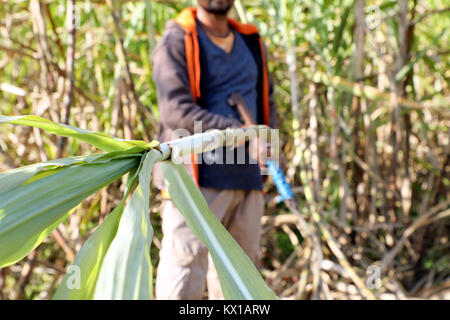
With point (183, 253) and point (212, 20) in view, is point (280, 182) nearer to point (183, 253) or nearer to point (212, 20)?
point (183, 253)

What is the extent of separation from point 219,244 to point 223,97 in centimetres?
84

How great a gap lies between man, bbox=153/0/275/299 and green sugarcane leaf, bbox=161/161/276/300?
652 millimetres

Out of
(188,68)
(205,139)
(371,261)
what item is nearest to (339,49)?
(188,68)

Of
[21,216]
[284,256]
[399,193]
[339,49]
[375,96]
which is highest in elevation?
[339,49]

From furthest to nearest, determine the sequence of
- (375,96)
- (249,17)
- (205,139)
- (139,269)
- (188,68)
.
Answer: (249,17), (375,96), (188,68), (205,139), (139,269)

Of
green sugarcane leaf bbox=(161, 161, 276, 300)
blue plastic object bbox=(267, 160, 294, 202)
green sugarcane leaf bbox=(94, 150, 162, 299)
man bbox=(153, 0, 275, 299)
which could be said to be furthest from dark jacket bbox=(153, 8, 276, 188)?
green sugarcane leaf bbox=(94, 150, 162, 299)

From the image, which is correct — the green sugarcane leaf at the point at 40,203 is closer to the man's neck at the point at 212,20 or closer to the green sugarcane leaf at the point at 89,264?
the green sugarcane leaf at the point at 89,264

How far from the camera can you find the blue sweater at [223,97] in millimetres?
1229

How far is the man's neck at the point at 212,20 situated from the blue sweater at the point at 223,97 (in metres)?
0.03

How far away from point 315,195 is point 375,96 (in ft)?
1.36

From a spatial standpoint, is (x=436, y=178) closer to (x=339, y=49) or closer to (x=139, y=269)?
(x=339, y=49)

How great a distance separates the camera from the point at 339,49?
1.70m

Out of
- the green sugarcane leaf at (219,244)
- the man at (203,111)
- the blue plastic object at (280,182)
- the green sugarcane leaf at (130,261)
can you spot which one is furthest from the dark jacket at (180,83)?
the green sugarcane leaf at (130,261)

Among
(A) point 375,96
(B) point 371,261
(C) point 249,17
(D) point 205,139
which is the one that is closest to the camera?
(D) point 205,139
